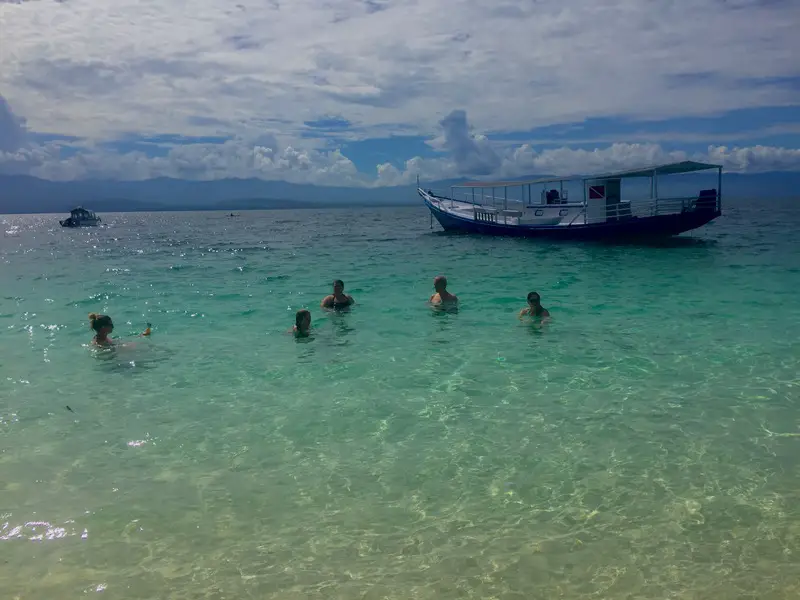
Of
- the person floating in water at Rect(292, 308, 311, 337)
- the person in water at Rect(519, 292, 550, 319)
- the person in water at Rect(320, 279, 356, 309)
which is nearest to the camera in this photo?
the person floating in water at Rect(292, 308, 311, 337)

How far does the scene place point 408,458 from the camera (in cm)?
662

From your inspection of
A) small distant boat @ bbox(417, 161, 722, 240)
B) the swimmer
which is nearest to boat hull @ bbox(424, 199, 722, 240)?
small distant boat @ bbox(417, 161, 722, 240)

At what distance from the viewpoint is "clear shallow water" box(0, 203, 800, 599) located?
469cm

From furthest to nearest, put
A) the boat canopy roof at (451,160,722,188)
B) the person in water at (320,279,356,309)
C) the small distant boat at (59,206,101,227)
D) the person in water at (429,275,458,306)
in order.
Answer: the small distant boat at (59,206,101,227)
the boat canopy roof at (451,160,722,188)
the person in water at (429,275,458,306)
the person in water at (320,279,356,309)

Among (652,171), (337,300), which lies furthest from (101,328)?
(652,171)

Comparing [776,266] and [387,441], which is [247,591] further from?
[776,266]

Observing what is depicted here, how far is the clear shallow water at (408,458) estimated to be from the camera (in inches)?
185

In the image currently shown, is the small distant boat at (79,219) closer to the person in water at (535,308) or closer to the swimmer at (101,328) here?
the swimmer at (101,328)

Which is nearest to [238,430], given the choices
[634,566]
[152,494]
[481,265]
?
[152,494]

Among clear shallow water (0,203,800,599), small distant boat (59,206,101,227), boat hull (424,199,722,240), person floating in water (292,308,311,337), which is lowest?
clear shallow water (0,203,800,599)

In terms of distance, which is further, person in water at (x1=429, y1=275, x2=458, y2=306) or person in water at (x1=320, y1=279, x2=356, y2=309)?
person in water at (x1=429, y1=275, x2=458, y2=306)

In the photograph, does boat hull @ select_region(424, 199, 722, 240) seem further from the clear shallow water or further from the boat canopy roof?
the clear shallow water

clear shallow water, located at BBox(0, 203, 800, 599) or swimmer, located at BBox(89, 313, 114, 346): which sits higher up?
swimmer, located at BBox(89, 313, 114, 346)

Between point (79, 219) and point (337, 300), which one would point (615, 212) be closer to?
point (337, 300)
